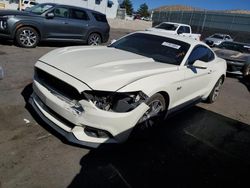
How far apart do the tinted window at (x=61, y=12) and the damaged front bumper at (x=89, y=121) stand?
295 inches

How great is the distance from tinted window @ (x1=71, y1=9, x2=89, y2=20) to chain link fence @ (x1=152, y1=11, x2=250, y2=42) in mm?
27852

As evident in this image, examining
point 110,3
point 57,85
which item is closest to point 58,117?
point 57,85

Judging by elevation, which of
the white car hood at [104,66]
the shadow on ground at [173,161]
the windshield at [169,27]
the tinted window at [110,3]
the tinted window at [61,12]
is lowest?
the shadow on ground at [173,161]

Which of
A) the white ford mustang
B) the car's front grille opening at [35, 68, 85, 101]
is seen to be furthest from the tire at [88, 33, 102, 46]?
the car's front grille opening at [35, 68, 85, 101]

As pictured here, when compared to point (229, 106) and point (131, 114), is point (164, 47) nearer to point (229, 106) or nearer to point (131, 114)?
point (131, 114)

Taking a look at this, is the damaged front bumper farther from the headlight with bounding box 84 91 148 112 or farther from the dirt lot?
the dirt lot

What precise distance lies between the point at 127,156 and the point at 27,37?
735 centimetres

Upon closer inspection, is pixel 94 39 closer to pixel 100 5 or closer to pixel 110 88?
pixel 110 88

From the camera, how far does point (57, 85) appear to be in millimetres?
3629

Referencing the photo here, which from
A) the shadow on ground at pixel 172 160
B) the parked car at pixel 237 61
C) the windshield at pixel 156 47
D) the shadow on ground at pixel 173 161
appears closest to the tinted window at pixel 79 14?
the parked car at pixel 237 61

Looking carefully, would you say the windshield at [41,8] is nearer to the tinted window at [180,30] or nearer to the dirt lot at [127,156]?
the dirt lot at [127,156]

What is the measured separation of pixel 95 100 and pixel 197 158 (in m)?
1.72

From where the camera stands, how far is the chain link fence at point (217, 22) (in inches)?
1347

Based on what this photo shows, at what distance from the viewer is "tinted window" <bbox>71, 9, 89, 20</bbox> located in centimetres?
1091
